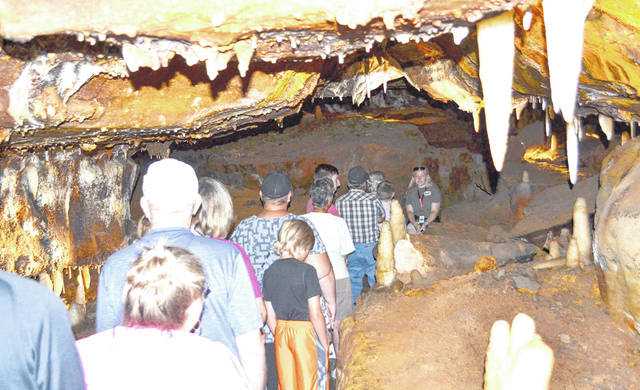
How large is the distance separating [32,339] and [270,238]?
256 centimetres

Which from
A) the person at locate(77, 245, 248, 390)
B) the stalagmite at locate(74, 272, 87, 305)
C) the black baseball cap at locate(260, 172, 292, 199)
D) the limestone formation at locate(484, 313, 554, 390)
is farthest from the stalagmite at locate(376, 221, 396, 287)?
the person at locate(77, 245, 248, 390)

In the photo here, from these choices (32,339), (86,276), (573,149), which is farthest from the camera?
(86,276)

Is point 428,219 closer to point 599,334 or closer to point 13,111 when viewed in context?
point 599,334

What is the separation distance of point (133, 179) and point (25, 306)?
28.1 ft

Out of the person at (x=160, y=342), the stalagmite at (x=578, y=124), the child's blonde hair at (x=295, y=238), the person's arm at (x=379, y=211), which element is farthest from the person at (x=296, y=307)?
the stalagmite at (x=578, y=124)

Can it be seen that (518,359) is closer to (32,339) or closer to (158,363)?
(158,363)

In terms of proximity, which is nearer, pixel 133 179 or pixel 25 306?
pixel 25 306

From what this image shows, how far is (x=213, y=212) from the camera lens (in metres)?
3.21

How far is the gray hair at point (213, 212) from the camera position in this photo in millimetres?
3188

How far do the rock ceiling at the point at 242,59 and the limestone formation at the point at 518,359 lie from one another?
175 cm

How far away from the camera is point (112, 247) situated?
9.20 meters

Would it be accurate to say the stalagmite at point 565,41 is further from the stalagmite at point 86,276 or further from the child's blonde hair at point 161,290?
the stalagmite at point 86,276

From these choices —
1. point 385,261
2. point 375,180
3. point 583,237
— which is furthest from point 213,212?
point 375,180

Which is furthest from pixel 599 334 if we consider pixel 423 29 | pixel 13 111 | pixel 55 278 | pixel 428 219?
pixel 55 278
